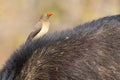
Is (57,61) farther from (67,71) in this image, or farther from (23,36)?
(23,36)

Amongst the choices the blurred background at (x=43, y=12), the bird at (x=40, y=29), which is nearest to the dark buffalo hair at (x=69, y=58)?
the bird at (x=40, y=29)

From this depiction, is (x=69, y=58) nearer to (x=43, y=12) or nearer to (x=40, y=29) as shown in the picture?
(x=40, y=29)

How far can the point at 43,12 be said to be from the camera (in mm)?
20078

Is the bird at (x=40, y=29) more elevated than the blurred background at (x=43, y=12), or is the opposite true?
the blurred background at (x=43, y=12)

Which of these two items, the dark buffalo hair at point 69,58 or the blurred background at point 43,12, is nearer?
the dark buffalo hair at point 69,58

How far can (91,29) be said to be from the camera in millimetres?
6723

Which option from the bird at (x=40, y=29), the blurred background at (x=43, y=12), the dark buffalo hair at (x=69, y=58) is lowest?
the dark buffalo hair at (x=69, y=58)

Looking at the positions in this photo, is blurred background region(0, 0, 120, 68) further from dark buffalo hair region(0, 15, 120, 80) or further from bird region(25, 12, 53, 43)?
dark buffalo hair region(0, 15, 120, 80)

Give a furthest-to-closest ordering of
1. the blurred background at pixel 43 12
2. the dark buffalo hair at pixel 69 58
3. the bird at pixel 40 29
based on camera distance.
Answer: the blurred background at pixel 43 12 < the bird at pixel 40 29 < the dark buffalo hair at pixel 69 58

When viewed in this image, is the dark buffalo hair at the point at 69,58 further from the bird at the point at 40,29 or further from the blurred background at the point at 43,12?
the blurred background at the point at 43,12

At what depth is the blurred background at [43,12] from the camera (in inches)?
736

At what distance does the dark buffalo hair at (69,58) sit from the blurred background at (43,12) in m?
11.3

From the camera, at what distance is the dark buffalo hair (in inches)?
242

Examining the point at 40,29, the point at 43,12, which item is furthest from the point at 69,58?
the point at 43,12
